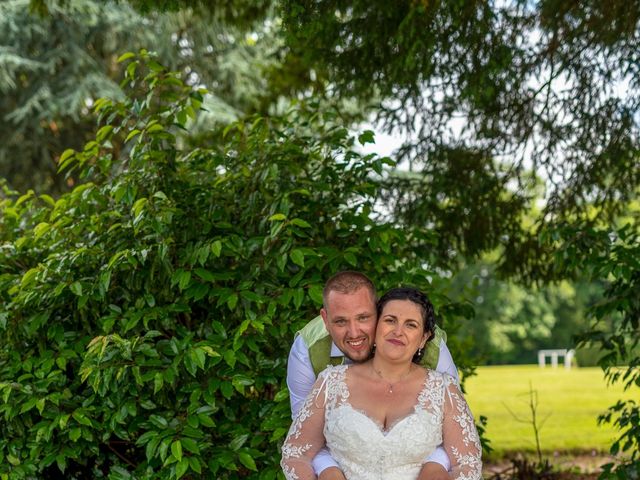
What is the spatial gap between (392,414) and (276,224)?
127 cm

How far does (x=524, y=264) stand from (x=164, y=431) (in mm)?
3410

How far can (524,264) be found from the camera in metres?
6.57

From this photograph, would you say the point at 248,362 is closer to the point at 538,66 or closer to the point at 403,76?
the point at 403,76

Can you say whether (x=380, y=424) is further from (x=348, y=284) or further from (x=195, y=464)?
(x=195, y=464)

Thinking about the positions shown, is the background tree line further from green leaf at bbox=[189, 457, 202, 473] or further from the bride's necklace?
the bride's necklace

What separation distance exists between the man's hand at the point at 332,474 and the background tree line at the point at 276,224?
845 millimetres

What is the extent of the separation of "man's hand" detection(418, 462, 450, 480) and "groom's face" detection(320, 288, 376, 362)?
0.43 m

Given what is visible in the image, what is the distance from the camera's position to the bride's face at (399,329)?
3.05m

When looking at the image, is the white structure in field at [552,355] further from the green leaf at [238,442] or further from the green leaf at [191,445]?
the green leaf at [191,445]

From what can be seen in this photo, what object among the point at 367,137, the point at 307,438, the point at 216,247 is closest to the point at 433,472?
the point at 307,438

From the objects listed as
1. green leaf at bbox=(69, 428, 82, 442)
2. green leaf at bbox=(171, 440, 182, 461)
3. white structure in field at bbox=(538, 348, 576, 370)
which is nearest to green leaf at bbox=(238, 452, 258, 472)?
green leaf at bbox=(171, 440, 182, 461)

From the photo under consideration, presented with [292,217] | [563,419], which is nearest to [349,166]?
[292,217]

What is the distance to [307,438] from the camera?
3174mm

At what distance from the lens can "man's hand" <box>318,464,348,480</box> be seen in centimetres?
307
